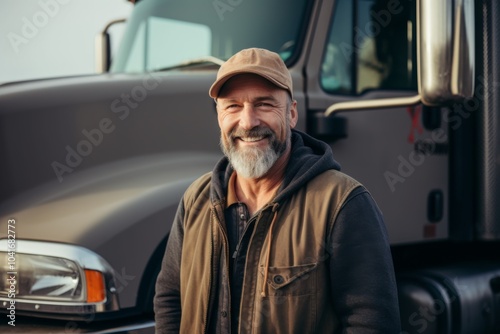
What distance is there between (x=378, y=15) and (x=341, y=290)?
1.99 m

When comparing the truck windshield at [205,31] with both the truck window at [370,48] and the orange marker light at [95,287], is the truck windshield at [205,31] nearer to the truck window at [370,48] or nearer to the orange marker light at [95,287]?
the truck window at [370,48]

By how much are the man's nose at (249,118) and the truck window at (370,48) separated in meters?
1.36

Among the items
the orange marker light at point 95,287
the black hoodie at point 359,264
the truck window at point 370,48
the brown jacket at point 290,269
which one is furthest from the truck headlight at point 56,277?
the truck window at point 370,48

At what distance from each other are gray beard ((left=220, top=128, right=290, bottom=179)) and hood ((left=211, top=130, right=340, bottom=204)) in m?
0.05

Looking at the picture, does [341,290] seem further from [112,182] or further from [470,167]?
[470,167]

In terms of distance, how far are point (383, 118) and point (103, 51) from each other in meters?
1.97

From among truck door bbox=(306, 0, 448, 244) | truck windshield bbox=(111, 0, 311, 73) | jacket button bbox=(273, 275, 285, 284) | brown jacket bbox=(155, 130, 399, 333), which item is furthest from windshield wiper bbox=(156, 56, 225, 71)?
jacket button bbox=(273, 275, 285, 284)

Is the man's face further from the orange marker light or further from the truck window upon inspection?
the truck window

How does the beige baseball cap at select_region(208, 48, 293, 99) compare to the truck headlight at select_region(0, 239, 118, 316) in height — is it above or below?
above

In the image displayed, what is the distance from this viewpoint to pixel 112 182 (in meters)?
2.70

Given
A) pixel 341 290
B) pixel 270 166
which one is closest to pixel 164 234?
pixel 270 166

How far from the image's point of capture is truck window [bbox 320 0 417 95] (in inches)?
130

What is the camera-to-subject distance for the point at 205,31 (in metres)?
3.39

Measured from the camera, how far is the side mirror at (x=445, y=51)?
98.6 inches
